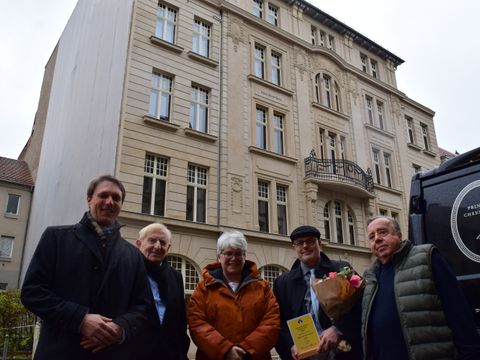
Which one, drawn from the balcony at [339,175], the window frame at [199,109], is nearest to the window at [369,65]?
the balcony at [339,175]

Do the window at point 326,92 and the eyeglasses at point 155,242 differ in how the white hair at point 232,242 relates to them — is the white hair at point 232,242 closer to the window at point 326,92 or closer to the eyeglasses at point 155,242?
the eyeglasses at point 155,242

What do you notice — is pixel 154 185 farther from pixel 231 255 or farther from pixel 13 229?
pixel 13 229

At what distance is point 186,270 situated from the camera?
44.3ft

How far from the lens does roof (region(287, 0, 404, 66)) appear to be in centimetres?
2252

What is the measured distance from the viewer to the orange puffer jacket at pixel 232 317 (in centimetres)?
364

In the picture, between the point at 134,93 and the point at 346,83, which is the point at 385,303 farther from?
the point at 346,83

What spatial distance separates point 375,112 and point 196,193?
48.4 feet

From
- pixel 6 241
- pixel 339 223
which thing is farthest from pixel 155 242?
pixel 6 241

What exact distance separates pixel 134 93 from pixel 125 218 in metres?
4.94

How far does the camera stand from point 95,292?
2926mm

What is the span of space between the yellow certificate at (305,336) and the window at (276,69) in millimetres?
16901

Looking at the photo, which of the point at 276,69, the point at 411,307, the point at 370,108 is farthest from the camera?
the point at 370,108

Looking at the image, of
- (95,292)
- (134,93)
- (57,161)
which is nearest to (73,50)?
(57,161)

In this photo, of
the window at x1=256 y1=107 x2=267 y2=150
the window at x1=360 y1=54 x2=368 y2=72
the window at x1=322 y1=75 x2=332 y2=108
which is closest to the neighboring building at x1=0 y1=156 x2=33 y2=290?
the window at x1=256 y1=107 x2=267 y2=150
